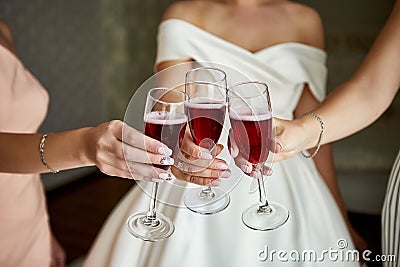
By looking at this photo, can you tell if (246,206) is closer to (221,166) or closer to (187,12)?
(221,166)

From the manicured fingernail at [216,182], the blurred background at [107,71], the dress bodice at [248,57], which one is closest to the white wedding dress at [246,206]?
the dress bodice at [248,57]

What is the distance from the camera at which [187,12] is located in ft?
5.38

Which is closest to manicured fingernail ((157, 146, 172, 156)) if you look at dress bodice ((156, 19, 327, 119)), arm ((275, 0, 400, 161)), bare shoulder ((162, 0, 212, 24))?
arm ((275, 0, 400, 161))

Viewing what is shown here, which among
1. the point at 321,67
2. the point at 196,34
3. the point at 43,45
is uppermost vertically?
the point at 196,34

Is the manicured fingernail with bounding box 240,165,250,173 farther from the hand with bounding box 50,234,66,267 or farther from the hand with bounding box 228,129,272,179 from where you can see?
the hand with bounding box 50,234,66,267

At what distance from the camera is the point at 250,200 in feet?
4.63

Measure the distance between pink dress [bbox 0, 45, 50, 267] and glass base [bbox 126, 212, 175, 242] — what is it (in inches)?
25.3

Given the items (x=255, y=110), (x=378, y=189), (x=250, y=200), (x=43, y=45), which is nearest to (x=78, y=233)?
(x=43, y=45)

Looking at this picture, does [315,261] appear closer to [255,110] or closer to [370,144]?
[255,110]

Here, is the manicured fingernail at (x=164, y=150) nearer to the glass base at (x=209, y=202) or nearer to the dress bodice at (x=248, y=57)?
the glass base at (x=209, y=202)

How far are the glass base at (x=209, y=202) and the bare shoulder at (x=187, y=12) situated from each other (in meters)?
0.76

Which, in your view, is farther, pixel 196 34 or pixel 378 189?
pixel 378 189

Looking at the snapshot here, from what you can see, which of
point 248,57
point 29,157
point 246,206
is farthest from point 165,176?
point 248,57

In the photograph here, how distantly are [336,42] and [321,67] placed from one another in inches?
56.8
